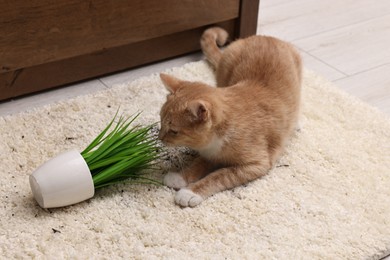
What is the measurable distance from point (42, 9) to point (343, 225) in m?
1.12

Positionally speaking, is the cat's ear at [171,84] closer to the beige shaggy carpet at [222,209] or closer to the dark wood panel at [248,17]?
the beige shaggy carpet at [222,209]

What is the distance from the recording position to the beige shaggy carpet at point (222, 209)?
136cm

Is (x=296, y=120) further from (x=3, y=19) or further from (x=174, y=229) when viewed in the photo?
(x=3, y=19)

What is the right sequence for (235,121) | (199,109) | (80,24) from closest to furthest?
(199,109) → (235,121) → (80,24)

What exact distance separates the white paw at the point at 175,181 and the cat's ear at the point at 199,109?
21 centimetres

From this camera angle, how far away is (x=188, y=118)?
1426mm

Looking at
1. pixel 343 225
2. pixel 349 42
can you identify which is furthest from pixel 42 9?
pixel 349 42

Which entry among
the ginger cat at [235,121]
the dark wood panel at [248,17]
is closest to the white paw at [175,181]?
the ginger cat at [235,121]

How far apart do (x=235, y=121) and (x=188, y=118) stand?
5.8 inches

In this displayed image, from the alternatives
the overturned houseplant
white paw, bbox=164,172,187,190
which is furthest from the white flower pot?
white paw, bbox=164,172,187,190

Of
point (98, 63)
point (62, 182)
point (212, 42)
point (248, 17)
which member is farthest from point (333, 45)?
point (62, 182)

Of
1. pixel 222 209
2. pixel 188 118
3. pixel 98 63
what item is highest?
pixel 188 118

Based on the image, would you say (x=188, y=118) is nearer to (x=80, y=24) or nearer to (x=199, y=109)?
(x=199, y=109)

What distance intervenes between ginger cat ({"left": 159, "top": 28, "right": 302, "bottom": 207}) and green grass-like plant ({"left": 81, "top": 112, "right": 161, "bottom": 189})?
0.07 m
